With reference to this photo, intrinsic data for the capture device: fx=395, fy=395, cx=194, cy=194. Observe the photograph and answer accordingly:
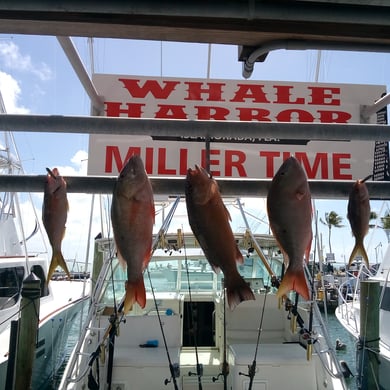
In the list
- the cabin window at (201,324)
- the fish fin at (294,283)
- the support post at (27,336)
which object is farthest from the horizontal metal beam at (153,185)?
the cabin window at (201,324)

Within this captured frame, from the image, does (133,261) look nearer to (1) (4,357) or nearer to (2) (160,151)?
(2) (160,151)

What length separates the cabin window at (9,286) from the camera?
7.98 meters

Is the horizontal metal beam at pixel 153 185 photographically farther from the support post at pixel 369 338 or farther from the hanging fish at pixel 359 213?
the support post at pixel 369 338

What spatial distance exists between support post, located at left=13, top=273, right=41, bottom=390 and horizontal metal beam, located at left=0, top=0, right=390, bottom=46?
438cm

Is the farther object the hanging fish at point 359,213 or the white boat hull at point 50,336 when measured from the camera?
the white boat hull at point 50,336

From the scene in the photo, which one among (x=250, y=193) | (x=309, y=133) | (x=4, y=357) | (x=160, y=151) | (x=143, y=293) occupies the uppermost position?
(x=160, y=151)

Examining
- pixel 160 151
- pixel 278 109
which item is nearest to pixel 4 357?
pixel 160 151

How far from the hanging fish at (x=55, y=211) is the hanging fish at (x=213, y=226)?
57 cm

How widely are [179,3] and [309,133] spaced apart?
81 centimetres

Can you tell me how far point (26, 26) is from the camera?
70.9 inches

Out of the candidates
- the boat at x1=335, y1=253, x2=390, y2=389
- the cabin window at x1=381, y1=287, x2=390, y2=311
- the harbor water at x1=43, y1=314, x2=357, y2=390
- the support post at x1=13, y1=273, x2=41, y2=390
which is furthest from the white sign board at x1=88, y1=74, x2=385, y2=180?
the harbor water at x1=43, y1=314, x2=357, y2=390

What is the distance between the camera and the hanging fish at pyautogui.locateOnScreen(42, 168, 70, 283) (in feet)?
5.70

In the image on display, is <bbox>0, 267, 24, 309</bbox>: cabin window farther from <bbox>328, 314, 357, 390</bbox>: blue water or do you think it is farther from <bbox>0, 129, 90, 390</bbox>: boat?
<bbox>328, 314, 357, 390</bbox>: blue water

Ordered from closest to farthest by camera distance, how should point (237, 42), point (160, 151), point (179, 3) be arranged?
1. point (179, 3)
2. point (237, 42)
3. point (160, 151)
